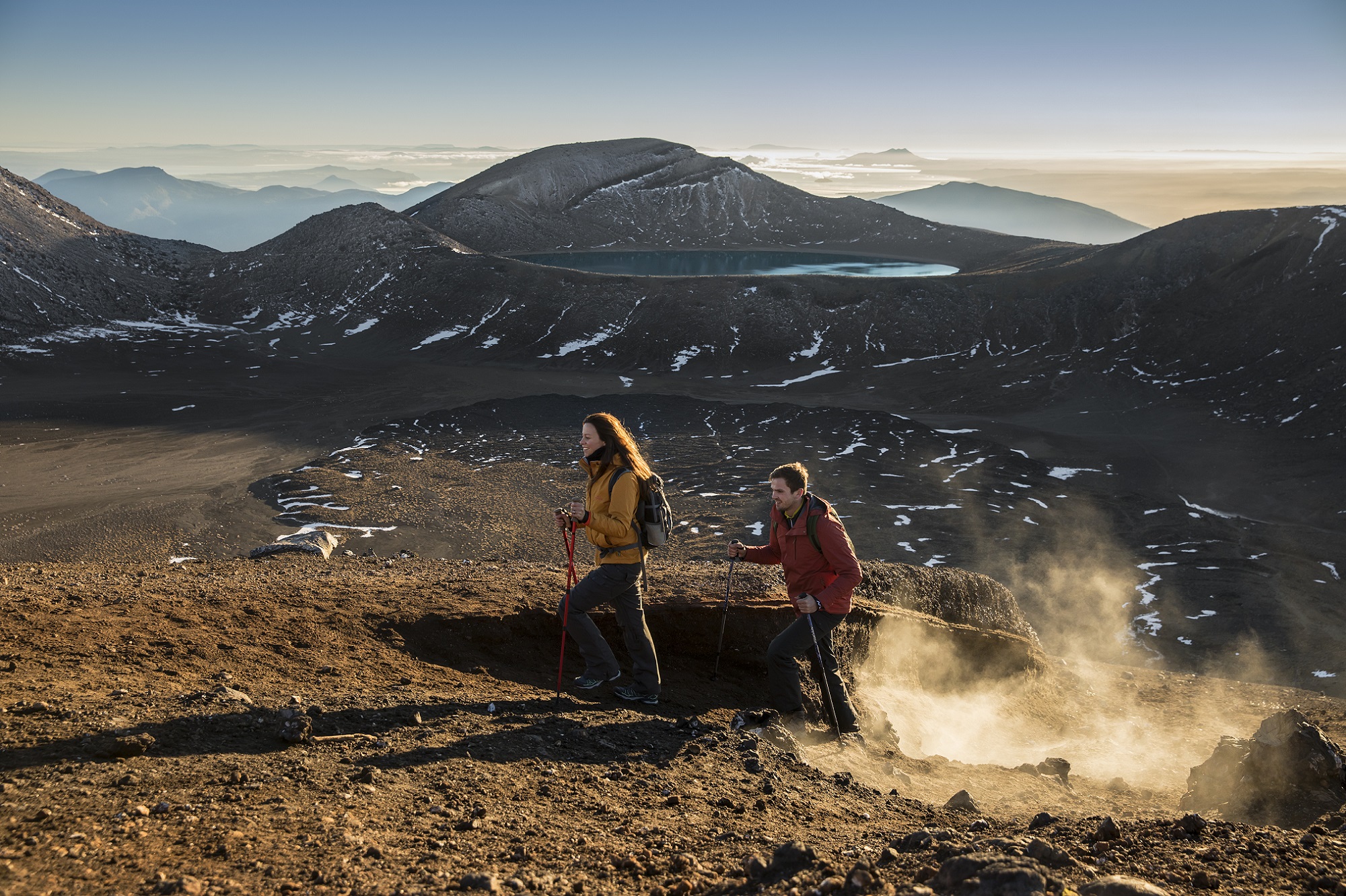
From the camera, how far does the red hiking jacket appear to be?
7.34 m

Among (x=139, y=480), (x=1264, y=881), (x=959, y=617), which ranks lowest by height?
(x=139, y=480)

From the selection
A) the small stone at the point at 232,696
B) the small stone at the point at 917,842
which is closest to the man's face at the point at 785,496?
the small stone at the point at 917,842

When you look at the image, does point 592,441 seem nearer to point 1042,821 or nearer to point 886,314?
point 1042,821

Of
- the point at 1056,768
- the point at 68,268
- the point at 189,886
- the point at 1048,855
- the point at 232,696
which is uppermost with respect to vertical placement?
the point at 68,268

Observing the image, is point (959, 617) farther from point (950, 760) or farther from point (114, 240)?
point (114, 240)

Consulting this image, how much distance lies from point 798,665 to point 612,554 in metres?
2.33

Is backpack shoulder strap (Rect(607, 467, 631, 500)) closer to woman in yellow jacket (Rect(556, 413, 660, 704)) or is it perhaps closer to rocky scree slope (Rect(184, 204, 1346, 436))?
woman in yellow jacket (Rect(556, 413, 660, 704))

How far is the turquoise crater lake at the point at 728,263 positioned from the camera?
4188 inches

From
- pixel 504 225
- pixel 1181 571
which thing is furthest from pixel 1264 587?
pixel 504 225

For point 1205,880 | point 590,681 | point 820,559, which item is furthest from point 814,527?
point 1205,880

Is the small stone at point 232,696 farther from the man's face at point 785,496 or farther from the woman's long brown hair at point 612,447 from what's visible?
the man's face at point 785,496

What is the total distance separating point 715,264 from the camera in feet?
376

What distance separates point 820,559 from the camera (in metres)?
7.46

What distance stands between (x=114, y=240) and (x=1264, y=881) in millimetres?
95011
